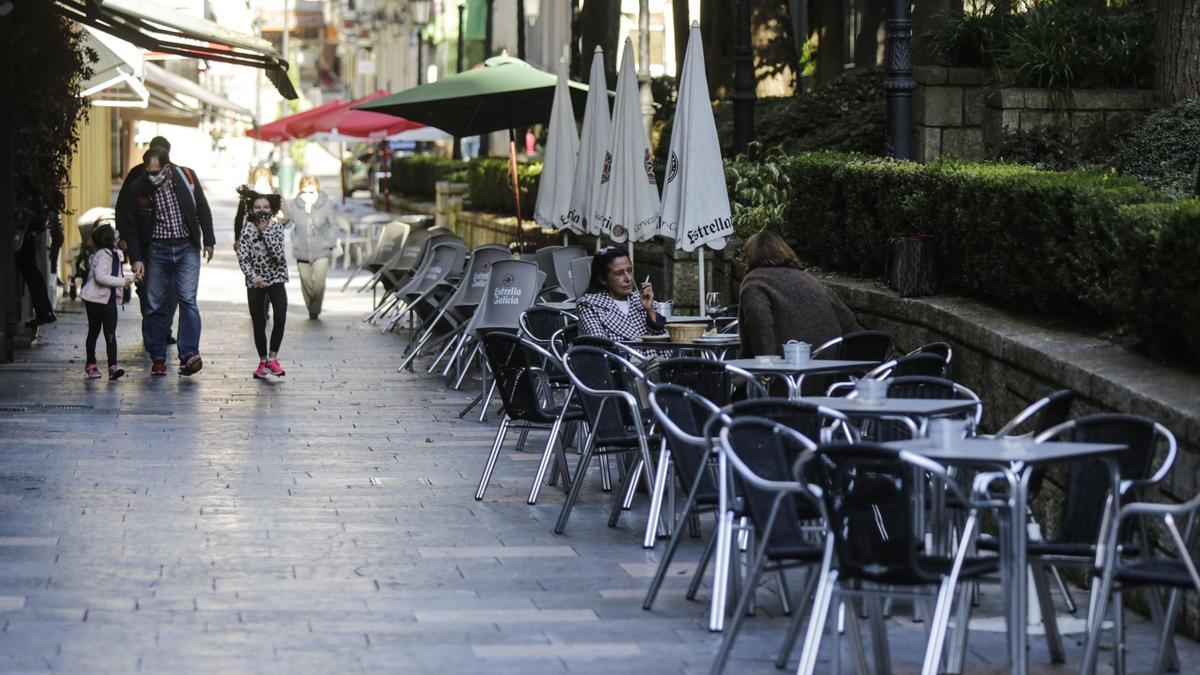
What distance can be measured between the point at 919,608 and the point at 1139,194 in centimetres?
272

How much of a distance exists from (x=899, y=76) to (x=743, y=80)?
3.73 m

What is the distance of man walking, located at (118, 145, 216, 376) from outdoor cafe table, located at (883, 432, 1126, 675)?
9.51m

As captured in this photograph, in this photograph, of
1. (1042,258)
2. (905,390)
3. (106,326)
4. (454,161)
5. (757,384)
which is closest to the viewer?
(905,390)

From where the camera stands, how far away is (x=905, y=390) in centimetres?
806

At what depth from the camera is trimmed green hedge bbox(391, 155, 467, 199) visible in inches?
1403

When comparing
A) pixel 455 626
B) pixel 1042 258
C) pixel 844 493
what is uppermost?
pixel 1042 258

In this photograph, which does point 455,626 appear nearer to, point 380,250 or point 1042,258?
point 1042,258

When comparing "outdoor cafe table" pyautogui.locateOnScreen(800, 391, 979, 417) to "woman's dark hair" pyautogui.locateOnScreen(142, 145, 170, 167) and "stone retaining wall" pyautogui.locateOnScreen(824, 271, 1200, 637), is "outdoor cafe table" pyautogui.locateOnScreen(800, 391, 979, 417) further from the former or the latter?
"woman's dark hair" pyautogui.locateOnScreen(142, 145, 170, 167)

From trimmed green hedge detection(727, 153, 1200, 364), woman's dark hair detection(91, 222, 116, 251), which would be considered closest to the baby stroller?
woman's dark hair detection(91, 222, 116, 251)

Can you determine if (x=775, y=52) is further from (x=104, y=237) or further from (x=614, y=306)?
(x=614, y=306)

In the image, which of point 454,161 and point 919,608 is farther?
point 454,161

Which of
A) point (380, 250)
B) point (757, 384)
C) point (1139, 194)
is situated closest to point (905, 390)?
point (757, 384)

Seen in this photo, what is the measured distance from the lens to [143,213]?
14.9 meters

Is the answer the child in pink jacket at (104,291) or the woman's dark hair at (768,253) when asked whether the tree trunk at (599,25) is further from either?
the woman's dark hair at (768,253)
